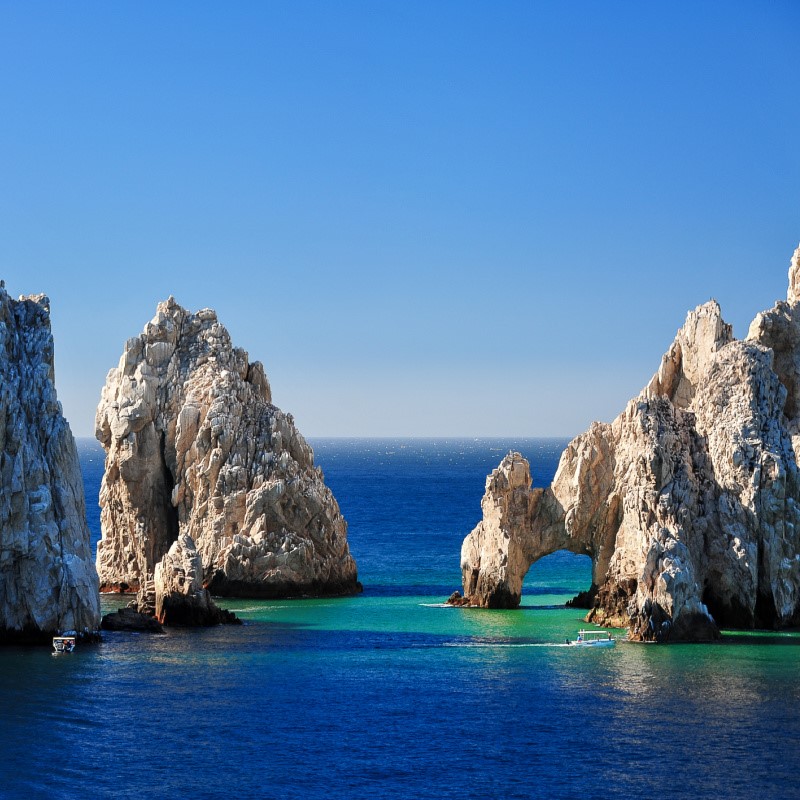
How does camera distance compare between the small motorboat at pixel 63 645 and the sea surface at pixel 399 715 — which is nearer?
the sea surface at pixel 399 715

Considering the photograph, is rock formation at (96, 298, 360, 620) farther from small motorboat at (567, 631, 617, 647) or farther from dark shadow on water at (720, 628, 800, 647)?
dark shadow on water at (720, 628, 800, 647)

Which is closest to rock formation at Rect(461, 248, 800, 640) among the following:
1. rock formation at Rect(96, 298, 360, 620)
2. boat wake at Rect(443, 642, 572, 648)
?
boat wake at Rect(443, 642, 572, 648)

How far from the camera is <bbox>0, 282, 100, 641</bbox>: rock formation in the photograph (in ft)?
246

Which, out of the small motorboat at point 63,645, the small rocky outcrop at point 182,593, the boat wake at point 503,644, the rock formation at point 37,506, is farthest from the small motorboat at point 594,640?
the small motorboat at point 63,645

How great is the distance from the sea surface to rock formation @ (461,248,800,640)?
10.8 ft

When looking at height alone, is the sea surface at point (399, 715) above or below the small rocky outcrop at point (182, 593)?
below

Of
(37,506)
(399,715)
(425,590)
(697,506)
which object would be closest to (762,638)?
(697,506)

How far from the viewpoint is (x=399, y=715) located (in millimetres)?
61562

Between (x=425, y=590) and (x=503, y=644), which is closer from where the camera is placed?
(x=503, y=644)

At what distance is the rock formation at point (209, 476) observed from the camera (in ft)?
346

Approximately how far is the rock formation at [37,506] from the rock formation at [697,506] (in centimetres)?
3042

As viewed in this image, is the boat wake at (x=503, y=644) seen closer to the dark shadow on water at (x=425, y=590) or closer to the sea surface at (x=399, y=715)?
the sea surface at (x=399, y=715)

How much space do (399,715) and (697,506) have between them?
30.7 metres

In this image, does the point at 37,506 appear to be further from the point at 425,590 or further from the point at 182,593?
the point at 425,590
